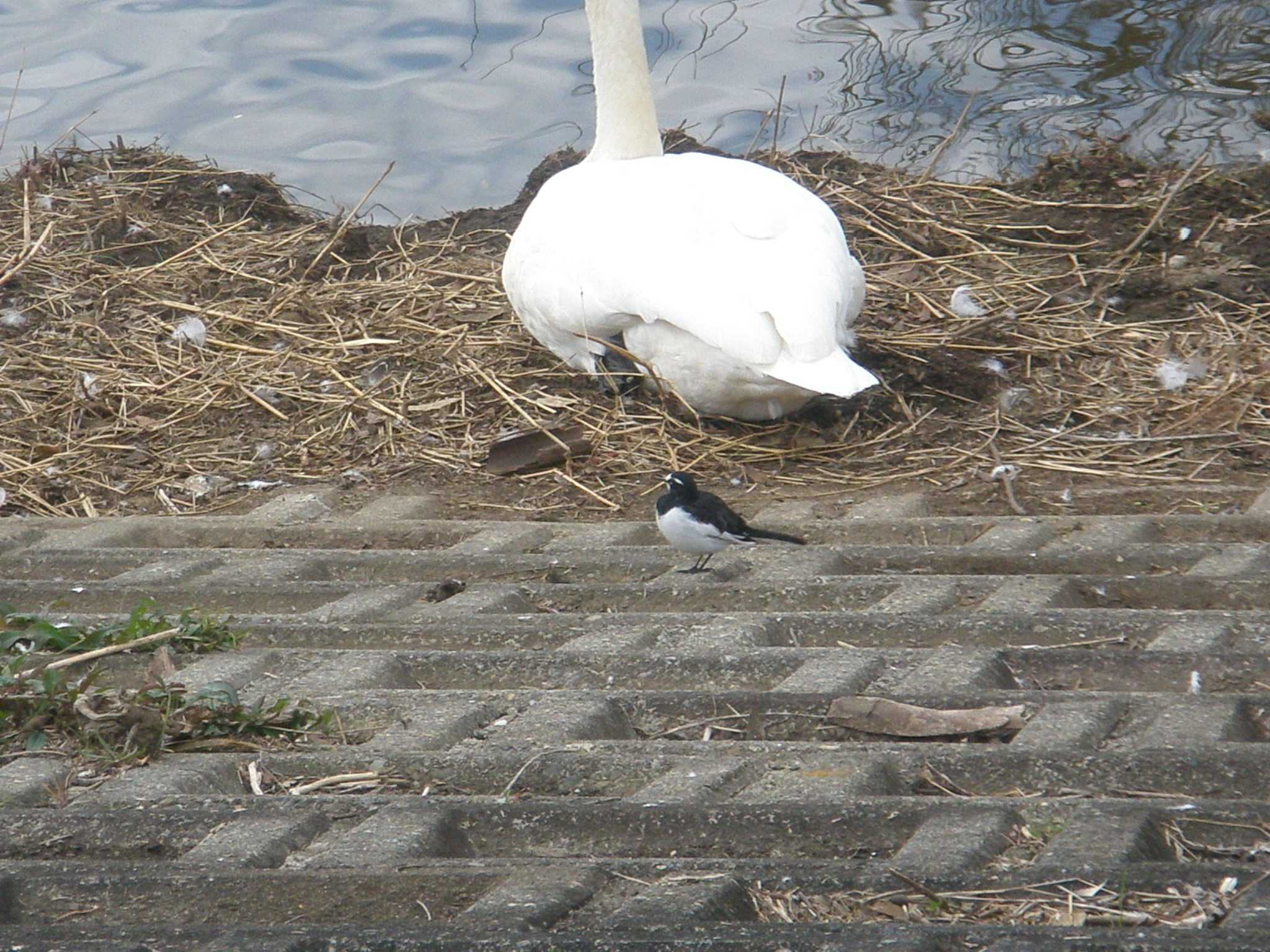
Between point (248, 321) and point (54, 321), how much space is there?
2.41 feet

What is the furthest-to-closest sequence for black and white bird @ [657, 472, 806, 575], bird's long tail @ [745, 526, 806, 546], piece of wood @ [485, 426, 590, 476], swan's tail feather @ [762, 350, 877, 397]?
piece of wood @ [485, 426, 590, 476] → swan's tail feather @ [762, 350, 877, 397] → bird's long tail @ [745, 526, 806, 546] → black and white bird @ [657, 472, 806, 575]

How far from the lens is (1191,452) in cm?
466

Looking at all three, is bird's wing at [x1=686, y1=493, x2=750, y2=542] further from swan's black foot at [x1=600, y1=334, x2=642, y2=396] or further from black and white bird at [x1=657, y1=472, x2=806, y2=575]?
swan's black foot at [x1=600, y1=334, x2=642, y2=396]

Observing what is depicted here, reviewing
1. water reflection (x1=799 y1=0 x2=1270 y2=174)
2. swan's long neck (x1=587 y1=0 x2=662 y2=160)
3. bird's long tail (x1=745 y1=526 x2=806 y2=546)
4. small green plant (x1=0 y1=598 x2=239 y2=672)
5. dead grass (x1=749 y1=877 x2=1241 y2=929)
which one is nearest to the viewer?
dead grass (x1=749 y1=877 x2=1241 y2=929)

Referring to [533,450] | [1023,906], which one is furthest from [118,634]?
[533,450]

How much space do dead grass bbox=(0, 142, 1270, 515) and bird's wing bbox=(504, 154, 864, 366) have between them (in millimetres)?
353

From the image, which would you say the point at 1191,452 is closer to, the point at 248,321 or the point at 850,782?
the point at 850,782

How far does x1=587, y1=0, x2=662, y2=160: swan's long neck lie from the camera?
6.16 metres

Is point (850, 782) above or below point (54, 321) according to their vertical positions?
above

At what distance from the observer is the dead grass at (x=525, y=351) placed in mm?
4812

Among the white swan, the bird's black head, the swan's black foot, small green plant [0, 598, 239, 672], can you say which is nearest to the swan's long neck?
the white swan

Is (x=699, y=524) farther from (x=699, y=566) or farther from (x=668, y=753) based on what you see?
(x=668, y=753)

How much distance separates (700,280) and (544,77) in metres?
3.84

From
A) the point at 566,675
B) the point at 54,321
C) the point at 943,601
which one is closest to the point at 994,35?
the point at 54,321
